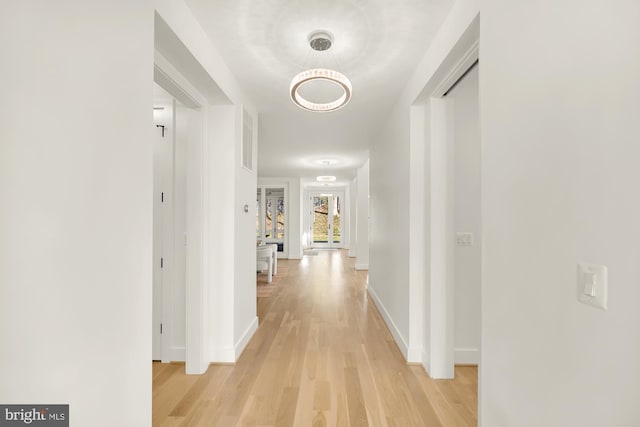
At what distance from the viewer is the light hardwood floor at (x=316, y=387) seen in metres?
1.94

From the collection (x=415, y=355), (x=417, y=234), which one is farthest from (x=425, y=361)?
(x=417, y=234)

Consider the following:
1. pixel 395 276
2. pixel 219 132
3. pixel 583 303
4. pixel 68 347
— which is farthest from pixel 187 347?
pixel 583 303

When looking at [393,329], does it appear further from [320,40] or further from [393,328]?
[320,40]

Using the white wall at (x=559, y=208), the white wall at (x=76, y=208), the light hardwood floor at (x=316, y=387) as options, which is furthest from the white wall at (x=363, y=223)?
the white wall at (x=76, y=208)

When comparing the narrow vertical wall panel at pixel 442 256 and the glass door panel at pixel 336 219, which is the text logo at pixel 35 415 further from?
the glass door panel at pixel 336 219

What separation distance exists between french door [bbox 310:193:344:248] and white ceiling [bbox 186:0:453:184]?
9.38 metres

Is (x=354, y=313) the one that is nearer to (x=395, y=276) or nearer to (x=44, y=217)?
(x=395, y=276)

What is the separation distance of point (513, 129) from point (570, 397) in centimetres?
97

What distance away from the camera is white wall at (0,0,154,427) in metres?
0.85

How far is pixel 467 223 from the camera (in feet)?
8.96

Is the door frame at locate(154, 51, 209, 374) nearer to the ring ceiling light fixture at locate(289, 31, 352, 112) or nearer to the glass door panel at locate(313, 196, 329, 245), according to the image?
the ring ceiling light fixture at locate(289, 31, 352, 112)

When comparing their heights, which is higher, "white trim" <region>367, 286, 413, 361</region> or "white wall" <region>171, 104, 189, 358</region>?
"white wall" <region>171, 104, 189, 358</region>

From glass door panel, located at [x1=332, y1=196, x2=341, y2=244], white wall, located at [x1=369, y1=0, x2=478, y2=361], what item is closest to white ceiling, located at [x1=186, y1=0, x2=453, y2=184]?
white wall, located at [x1=369, y1=0, x2=478, y2=361]

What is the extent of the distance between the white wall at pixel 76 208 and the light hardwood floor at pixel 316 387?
0.85 m
